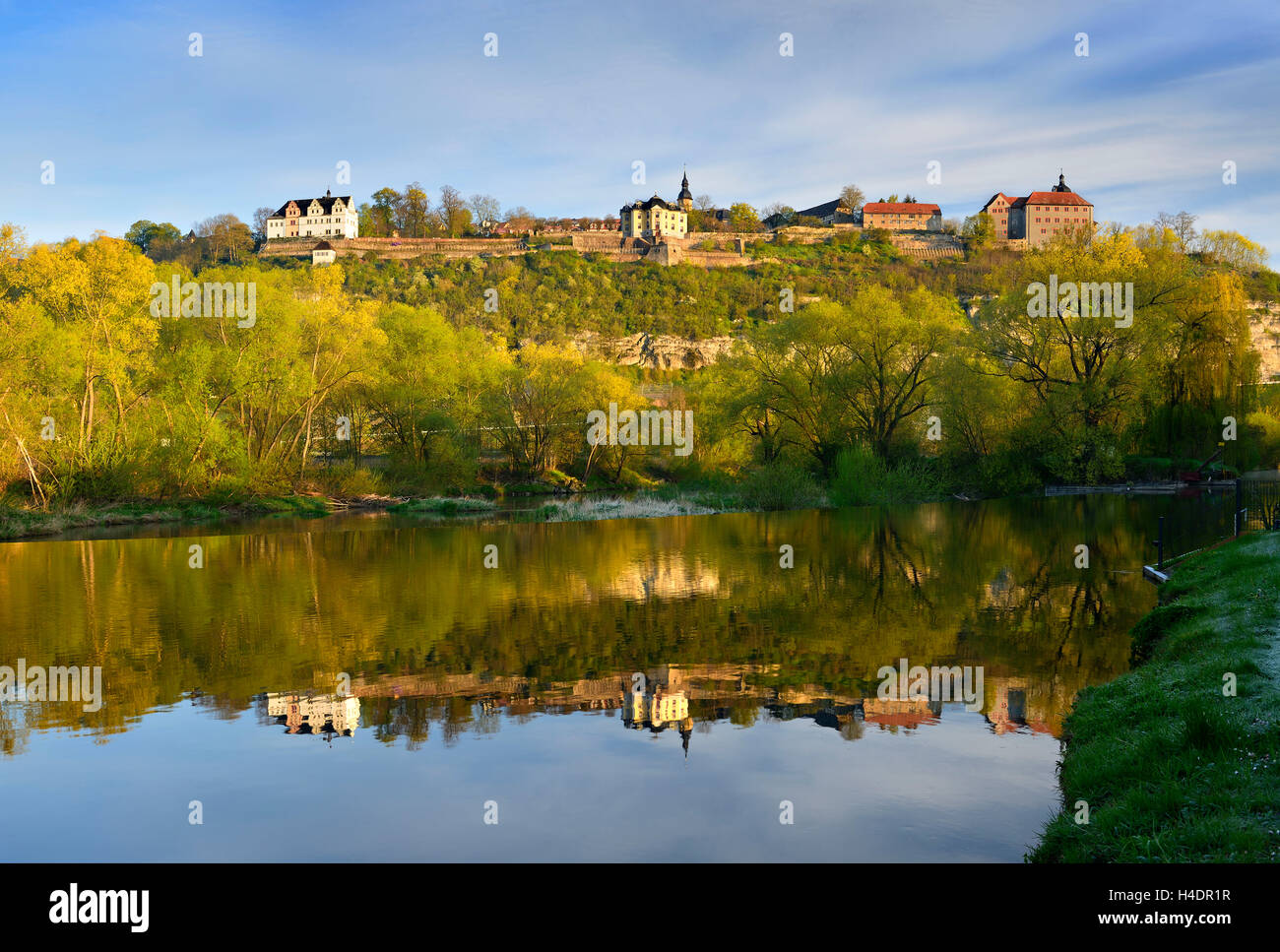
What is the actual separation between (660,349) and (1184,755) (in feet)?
419

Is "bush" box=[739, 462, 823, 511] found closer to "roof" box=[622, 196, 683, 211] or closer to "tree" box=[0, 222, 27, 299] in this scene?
"tree" box=[0, 222, 27, 299]


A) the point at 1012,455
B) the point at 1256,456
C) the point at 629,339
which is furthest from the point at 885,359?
the point at 629,339

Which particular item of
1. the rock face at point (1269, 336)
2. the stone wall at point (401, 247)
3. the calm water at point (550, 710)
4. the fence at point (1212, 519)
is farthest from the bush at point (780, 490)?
the stone wall at point (401, 247)

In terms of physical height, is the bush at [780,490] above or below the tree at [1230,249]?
below

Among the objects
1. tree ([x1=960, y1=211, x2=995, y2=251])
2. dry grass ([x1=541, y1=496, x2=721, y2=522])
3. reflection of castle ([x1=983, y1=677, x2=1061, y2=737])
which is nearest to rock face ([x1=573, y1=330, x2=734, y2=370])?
tree ([x1=960, y1=211, x2=995, y2=251])

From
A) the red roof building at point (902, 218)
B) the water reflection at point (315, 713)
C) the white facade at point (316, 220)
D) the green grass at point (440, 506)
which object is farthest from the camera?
the red roof building at point (902, 218)

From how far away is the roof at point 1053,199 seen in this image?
173500 millimetres

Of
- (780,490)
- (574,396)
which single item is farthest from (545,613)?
(574,396)

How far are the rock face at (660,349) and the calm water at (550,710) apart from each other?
106 m

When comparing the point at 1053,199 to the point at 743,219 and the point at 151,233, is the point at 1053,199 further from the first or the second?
the point at 151,233

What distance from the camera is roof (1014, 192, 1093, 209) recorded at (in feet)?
569

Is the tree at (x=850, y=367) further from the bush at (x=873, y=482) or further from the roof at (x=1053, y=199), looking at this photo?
the roof at (x=1053, y=199)
